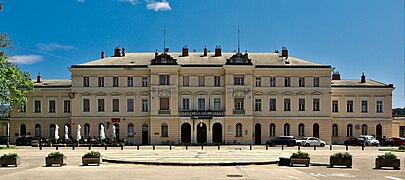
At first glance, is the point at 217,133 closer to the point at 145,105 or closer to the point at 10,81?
the point at 145,105

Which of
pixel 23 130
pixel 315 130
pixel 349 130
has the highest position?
pixel 315 130

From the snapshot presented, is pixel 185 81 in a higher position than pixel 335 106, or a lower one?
higher

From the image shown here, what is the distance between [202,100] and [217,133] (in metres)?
4.71

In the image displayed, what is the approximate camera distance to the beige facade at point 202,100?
5997cm

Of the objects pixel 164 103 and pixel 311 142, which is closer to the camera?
pixel 311 142

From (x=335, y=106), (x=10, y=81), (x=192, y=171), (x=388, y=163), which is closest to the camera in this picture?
(x=192, y=171)

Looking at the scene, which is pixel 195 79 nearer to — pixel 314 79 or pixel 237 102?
pixel 237 102

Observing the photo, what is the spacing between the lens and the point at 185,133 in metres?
61.2

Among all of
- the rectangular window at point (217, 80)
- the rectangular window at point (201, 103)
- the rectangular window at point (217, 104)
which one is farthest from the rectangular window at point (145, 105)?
the rectangular window at point (217, 80)

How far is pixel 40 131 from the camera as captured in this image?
2486 inches

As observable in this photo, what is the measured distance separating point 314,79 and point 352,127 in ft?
29.2

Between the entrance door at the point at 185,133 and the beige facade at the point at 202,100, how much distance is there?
0.43 feet

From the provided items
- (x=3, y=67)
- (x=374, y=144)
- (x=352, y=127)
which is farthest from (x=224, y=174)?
(x=352, y=127)

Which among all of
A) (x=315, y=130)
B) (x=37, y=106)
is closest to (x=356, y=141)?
(x=315, y=130)
